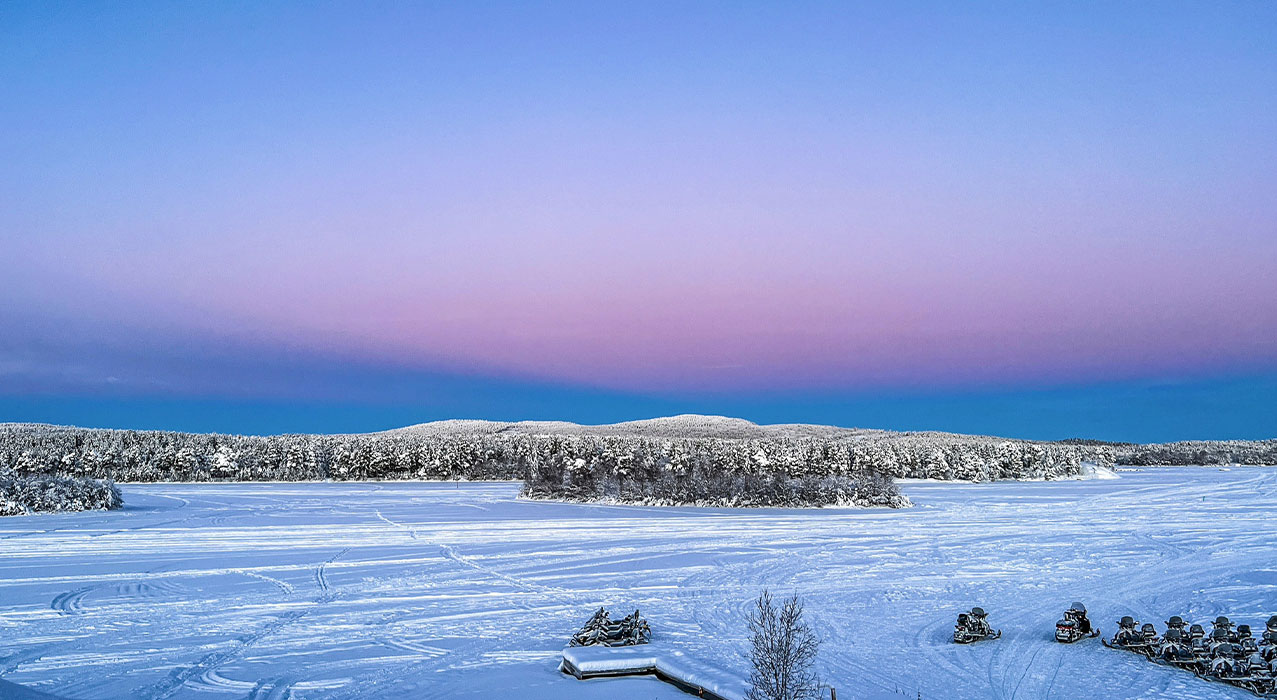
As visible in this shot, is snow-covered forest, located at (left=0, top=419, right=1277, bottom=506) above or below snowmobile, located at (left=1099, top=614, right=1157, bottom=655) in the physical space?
above

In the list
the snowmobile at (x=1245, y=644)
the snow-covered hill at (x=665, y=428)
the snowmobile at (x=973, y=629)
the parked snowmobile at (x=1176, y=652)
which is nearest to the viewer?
the snowmobile at (x=1245, y=644)

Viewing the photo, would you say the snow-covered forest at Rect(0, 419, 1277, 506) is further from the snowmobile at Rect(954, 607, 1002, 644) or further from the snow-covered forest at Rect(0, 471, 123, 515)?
the snowmobile at Rect(954, 607, 1002, 644)

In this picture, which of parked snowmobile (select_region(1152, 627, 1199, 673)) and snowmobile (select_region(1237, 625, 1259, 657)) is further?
parked snowmobile (select_region(1152, 627, 1199, 673))

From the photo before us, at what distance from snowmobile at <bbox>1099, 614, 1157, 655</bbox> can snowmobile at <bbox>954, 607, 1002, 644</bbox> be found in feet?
5.42

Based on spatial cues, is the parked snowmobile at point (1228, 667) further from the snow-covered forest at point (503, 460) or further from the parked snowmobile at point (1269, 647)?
the snow-covered forest at point (503, 460)

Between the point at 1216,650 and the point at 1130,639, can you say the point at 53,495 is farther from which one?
the point at 1216,650

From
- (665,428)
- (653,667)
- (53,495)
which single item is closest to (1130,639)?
(653,667)

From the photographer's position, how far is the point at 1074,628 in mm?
13672

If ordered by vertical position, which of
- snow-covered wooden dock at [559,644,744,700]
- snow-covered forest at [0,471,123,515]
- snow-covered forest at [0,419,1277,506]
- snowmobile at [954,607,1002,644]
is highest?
snow-covered forest at [0,419,1277,506]

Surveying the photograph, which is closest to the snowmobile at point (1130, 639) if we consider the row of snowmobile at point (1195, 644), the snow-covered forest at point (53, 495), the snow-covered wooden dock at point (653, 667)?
the row of snowmobile at point (1195, 644)

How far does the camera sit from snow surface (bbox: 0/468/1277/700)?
1154 centimetres

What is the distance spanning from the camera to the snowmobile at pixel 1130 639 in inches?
508

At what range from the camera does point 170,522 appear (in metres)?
33.8

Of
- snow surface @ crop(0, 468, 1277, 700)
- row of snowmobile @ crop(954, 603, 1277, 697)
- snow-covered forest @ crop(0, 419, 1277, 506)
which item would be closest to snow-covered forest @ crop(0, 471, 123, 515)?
snow surface @ crop(0, 468, 1277, 700)
